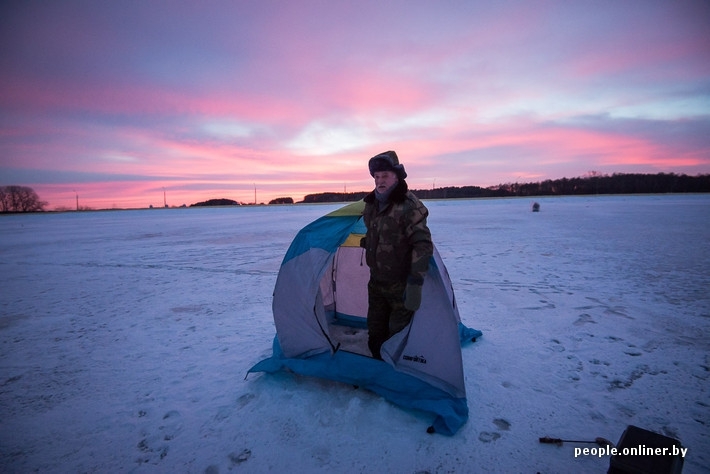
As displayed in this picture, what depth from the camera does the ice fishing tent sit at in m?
2.80

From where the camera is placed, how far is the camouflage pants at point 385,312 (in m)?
3.00

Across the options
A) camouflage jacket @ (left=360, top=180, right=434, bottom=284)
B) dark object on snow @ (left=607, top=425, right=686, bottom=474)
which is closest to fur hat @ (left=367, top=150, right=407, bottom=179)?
camouflage jacket @ (left=360, top=180, right=434, bottom=284)

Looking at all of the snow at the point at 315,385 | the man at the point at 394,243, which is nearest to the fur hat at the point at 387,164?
the man at the point at 394,243

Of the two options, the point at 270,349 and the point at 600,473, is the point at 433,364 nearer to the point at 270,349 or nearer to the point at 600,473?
the point at 600,473

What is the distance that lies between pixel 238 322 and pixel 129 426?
2.18 m

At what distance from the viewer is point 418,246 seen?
2.67 meters

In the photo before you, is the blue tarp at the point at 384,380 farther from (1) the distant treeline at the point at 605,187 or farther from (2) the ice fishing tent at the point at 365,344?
(1) the distant treeline at the point at 605,187

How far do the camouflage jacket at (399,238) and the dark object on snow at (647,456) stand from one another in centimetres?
156

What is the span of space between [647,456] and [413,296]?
1625 mm

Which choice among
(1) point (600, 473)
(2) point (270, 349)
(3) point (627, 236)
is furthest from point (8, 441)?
(3) point (627, 236)

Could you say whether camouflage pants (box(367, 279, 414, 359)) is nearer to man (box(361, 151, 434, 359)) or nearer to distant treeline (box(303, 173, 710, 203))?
man (box(361, 151, 434, 359))

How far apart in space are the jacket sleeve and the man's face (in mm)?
324

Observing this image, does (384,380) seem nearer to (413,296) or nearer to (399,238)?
(413,296)

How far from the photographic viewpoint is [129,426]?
8.84 ft
